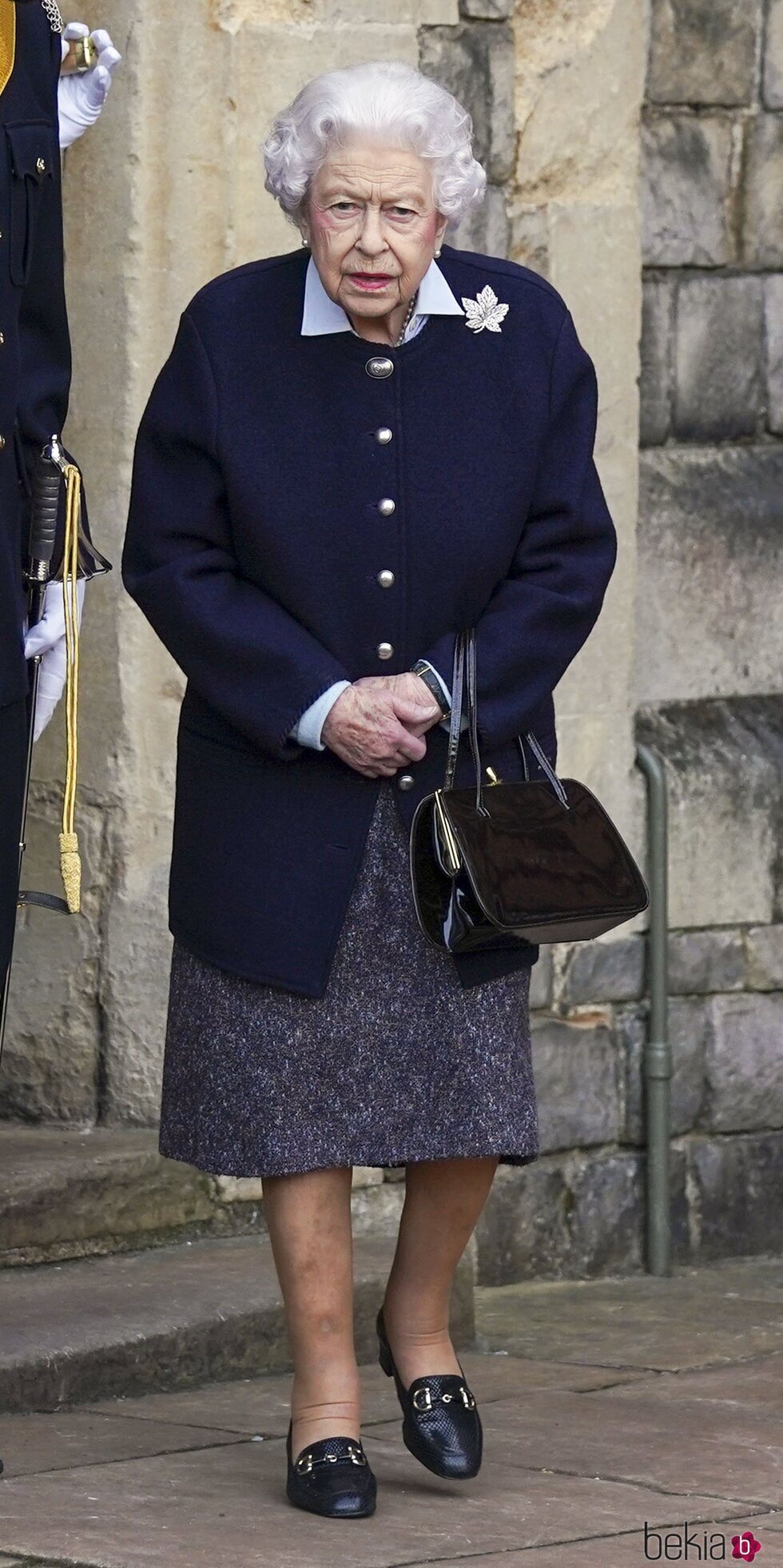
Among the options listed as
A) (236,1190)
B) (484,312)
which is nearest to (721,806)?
(236,1190)

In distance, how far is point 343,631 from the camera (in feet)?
11.2

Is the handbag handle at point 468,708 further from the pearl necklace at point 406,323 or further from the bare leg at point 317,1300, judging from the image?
the bare leg at point 317,1300

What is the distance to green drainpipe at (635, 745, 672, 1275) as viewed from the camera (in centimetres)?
521

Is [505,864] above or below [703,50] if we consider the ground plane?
below

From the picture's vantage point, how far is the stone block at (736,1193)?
542 cm

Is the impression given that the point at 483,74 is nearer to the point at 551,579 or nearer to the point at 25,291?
the point at 551,579

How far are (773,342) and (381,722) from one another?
2426 mm

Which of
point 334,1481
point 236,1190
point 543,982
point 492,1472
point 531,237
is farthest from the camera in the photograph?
point 543,982

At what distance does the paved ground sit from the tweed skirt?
0.43 meters

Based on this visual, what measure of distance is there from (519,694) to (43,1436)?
4.08 feet

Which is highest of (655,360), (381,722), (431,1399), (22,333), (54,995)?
(655,360)

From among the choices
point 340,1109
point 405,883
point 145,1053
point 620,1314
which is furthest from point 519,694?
point 620,1314

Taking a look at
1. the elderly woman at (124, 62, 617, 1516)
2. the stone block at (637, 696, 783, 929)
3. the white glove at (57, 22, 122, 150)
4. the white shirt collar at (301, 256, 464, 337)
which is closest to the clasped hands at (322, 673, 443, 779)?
the elderly woman at (124, 62, 617, 1516)

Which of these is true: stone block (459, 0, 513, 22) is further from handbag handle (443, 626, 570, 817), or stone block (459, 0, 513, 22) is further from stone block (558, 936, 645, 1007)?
handbag handle (443, 626, 570, 817)
